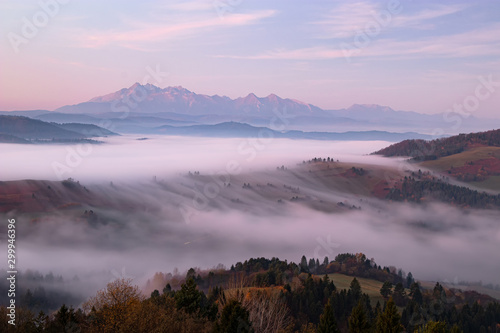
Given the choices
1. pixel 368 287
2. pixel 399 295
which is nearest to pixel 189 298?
pixel 399 295

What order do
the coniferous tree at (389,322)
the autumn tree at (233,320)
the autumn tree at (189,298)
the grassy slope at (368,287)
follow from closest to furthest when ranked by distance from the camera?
the autumn tree at (233,320), the coniferous tree at (389,322), the autumn tree at (189,298), the grassy slope at (368,287)

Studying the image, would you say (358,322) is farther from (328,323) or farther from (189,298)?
(189,298)

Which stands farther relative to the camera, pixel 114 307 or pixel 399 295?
pixel 399 295

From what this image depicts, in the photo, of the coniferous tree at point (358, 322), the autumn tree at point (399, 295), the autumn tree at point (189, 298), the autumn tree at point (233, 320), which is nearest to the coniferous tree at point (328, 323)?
the coniferous tree at point (358, 322)

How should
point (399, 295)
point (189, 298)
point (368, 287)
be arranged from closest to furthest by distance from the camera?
point (189, 298) → point (399, 295) → point (368, 287)

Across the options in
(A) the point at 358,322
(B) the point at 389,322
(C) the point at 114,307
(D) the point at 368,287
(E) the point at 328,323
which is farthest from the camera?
(D) the point at 368,287

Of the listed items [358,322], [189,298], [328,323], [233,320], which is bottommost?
[328,323]

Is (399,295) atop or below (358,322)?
below

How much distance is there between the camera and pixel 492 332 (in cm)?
14725

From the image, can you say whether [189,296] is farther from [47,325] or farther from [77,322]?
[47,325]

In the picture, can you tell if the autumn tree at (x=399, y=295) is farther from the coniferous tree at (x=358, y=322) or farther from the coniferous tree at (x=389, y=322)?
the coniferous tree at (x=389, y=322)

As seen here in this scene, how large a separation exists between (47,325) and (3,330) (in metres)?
9.85

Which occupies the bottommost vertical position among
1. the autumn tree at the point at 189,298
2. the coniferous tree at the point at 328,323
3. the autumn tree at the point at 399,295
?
the autumn tree at the point at 399,295

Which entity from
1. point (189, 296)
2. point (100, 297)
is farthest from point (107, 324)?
point (189, 296)
